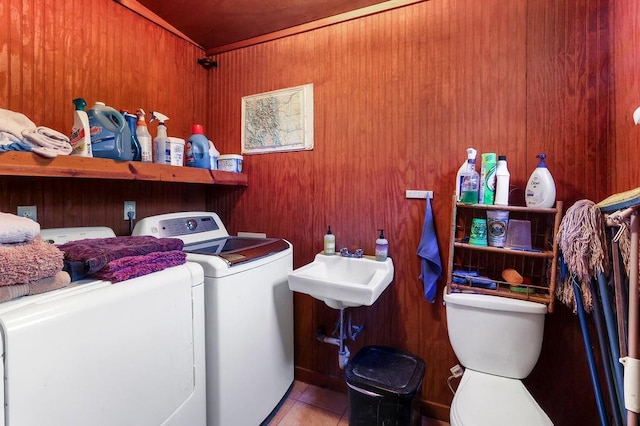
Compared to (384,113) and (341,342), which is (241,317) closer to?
(341,342)

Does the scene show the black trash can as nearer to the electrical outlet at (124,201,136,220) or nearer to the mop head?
the mop head

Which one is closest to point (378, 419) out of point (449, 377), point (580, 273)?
point (449, 377)

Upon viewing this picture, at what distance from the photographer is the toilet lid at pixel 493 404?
3.34 feet

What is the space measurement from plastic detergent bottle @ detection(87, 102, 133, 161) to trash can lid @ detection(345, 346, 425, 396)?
150 cm

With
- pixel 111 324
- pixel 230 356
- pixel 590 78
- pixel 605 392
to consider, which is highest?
pixel 590 78

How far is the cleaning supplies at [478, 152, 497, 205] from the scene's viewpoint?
52.7 inches

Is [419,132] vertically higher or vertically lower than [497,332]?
higher

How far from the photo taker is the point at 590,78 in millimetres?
1302

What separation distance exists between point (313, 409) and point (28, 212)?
1765mm

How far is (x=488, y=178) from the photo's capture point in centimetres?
135

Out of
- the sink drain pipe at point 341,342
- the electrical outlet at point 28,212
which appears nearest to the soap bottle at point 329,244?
the sink drain pipe at point 341,342

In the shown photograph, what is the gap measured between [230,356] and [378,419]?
0.72 m

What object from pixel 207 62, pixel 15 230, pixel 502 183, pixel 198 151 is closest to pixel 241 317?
pixel 15 230

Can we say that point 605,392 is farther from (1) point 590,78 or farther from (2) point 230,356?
(2) point 230,356
